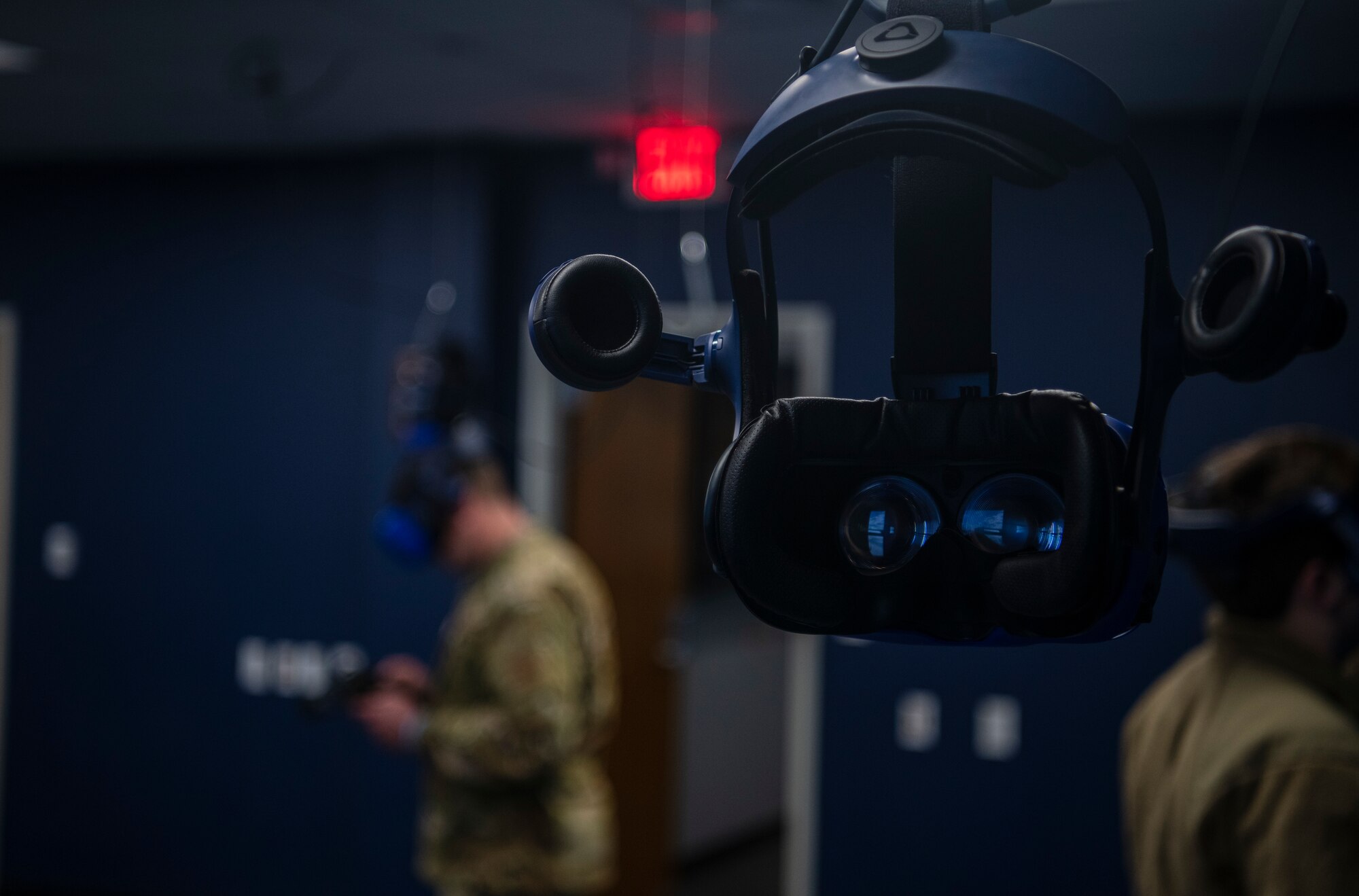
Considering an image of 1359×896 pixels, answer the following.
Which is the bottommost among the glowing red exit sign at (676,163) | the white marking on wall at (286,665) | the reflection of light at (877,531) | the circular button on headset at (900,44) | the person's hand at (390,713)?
the white marking on wall at (286,665)

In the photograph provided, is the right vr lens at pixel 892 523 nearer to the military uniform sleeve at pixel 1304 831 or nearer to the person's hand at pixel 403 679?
the military uniform sleeve at pixel 1304 831

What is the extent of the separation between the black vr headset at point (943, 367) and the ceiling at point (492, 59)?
1229mm

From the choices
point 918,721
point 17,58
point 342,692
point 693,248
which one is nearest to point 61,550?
point 17,58

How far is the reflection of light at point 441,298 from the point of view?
3.63 meters

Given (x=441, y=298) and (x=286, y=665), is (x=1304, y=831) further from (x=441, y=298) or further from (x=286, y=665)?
(x=286, y=665)

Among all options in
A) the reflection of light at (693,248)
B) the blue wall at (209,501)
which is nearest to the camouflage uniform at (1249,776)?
the reflection of light at (693,248)

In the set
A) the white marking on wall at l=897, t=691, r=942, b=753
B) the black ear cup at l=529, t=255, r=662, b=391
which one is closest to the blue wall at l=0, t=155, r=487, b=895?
the white marking on wall at l=897, t=691, r=942, b=753

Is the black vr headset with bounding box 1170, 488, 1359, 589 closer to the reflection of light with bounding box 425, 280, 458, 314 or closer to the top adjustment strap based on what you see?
the top adjustment strap

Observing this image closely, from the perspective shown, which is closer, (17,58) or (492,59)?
(492,59)

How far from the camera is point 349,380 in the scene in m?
3.84

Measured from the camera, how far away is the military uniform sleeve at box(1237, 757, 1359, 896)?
1.05m

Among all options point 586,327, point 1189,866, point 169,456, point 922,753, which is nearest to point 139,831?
point 169,456

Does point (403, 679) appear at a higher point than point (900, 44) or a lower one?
lower

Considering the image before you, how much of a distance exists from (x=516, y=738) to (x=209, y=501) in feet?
7.54
